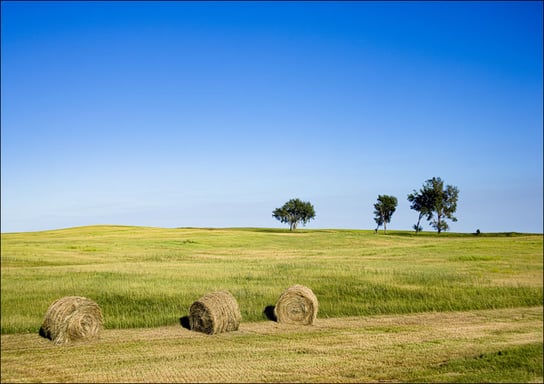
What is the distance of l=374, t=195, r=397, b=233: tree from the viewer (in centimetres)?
9238

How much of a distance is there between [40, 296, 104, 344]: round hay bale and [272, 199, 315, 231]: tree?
9247cm

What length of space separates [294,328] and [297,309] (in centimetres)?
103

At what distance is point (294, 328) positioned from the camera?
59.1 ft

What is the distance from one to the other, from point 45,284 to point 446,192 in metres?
71.1

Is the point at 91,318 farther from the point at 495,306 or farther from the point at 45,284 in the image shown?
the point at 495,306

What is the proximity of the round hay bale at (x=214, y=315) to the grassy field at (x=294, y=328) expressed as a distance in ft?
1.73

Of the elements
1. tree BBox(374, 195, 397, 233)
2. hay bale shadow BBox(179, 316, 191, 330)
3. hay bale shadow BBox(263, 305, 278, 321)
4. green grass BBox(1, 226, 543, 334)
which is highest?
tree BBox(374, 195, 397, 233)

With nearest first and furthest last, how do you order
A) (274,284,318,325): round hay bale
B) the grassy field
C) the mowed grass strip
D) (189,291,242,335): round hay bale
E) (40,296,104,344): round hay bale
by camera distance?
1. the mowed grass strip
2. the grassy field
3. (40,296,104,344): round hay bale
4. (189,291,242,335): round hay bale
5. (274,284,318,325): round hay bale

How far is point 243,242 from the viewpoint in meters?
50.8

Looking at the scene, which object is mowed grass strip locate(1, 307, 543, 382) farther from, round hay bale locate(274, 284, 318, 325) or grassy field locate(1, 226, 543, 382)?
round hay bale locate(274, 284, 318, 325)

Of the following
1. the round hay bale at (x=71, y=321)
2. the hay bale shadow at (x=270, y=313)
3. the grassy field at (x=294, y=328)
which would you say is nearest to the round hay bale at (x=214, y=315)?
the grassy field at (x=294, y=328)

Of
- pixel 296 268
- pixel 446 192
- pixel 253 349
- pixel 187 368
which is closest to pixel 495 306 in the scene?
pixel 296 268

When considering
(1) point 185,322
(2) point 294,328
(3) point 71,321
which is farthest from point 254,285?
(3) point 71,321

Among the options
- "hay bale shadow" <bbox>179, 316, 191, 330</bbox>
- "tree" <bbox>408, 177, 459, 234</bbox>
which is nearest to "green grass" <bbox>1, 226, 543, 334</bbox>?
"hay bale shadow" <bbox>179, 316, 191, 330</bbox>
